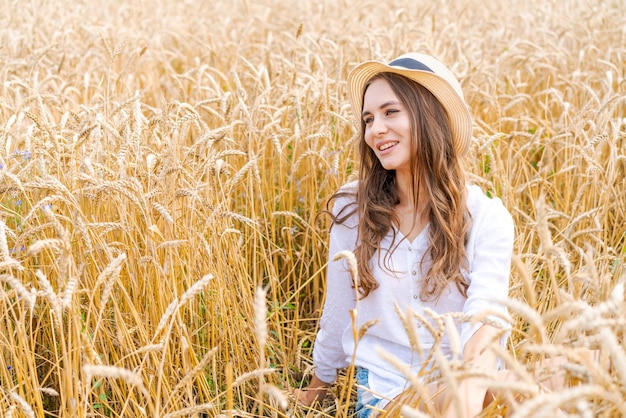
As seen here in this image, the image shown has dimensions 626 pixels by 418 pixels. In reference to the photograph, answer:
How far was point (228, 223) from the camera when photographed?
2441mm

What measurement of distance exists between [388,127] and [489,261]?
523 millimetres

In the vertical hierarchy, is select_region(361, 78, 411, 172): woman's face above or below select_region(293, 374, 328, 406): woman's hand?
above

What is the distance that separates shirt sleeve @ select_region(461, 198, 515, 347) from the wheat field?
14cm

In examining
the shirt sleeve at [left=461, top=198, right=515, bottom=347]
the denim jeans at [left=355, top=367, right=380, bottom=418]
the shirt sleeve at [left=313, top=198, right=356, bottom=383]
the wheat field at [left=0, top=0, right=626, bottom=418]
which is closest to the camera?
Result: the wheat field at [left=0, top=0, right=626, bottom=418]

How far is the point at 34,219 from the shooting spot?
7.54ft

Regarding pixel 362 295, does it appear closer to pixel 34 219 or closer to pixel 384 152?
pixel 384 152

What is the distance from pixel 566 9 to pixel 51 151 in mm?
5544

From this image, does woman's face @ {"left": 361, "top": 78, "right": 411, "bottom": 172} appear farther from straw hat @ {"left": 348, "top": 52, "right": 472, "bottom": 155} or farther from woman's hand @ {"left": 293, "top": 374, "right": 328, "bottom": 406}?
woman's hand @ {"left": 293, "top": 374, "right": 328, "bottom": 406}

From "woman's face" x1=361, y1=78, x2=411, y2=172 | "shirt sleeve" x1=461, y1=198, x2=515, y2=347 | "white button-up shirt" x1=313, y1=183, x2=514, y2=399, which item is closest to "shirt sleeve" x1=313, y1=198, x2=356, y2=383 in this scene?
"white button-up shirt" x1=313, y1=183, x2=514, y2=399

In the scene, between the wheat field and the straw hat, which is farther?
the straw hat

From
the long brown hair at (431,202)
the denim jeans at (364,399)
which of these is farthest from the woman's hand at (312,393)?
the long brown hair at (431,202)

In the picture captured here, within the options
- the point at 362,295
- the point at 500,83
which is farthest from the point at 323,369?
the point at 500,83

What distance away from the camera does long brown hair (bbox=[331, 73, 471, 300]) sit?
2.09 meters

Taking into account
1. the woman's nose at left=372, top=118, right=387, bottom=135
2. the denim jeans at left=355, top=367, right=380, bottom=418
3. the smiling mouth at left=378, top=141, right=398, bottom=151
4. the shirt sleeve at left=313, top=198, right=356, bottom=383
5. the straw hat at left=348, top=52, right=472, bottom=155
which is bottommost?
the denim jeans at left=355, top=367, right=380, bottom=418
